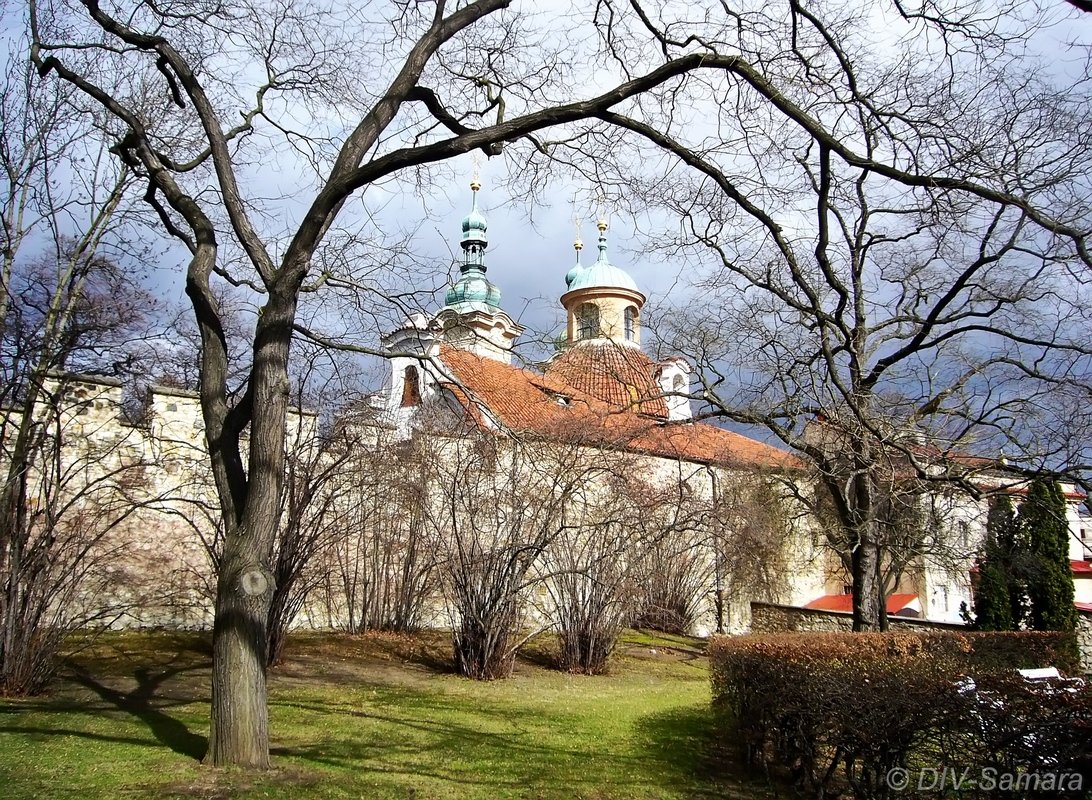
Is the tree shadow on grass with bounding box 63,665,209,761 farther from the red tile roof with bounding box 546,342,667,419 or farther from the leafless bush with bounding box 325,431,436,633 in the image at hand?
the red tile roof with bounding box 546,342,667,419

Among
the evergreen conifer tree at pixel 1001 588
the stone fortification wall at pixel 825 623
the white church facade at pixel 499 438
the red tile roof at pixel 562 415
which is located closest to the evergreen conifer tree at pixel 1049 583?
the evergreen conifer tree at pixel 1001 588

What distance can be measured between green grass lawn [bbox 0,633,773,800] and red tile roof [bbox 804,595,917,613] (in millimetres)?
15327

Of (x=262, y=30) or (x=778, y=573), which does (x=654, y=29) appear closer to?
(x=262, y=30)

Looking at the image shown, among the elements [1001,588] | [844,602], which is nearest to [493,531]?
[1001,588]

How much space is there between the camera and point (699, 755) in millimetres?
6664

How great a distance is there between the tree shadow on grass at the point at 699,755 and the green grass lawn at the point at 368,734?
0.02m

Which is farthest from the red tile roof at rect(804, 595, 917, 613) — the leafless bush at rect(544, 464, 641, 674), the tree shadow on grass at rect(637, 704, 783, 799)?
the tree shadow on grass at rect(637, 704, 783, 799)

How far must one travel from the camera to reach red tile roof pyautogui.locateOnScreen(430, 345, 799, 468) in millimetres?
7812

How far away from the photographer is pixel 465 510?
10969 millimetres

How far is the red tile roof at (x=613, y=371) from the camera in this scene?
324 inches

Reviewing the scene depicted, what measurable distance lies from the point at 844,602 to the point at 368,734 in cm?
Result: 2121

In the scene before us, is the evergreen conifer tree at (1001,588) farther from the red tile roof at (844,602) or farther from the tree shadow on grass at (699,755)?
the tree shadow on grass at (699,755)

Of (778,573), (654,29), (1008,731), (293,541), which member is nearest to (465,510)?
(293,541)

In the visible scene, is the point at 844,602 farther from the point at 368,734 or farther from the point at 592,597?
the point at 368,734
